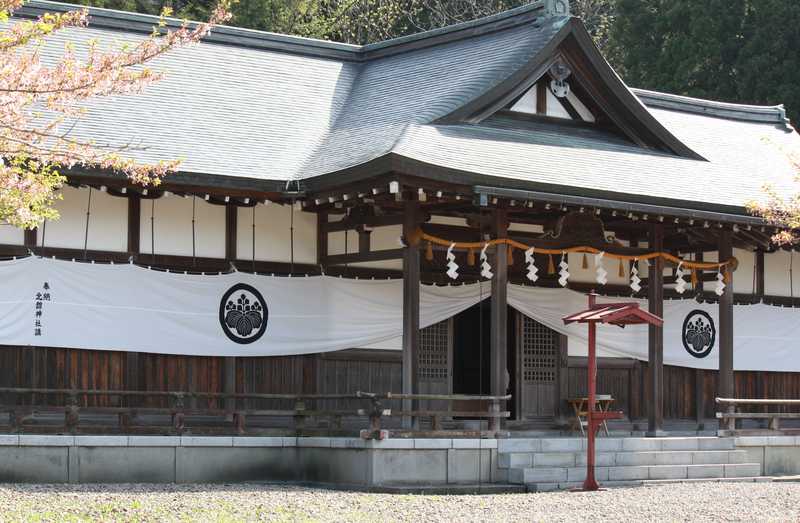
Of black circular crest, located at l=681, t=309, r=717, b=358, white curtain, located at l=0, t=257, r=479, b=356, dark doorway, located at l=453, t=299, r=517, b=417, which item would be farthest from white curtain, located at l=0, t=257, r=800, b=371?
dark doorway, located at l=453, t=299, r=517, b=417

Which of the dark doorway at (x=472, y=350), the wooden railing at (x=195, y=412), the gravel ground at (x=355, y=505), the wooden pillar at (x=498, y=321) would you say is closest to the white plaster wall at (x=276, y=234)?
the wooden railing at (x=195, y=412)

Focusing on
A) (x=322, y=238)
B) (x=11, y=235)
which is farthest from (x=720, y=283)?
(x=11, y=235)

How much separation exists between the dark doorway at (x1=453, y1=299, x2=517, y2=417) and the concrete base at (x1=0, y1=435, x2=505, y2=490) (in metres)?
4.48

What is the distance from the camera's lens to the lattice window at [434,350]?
1923cm

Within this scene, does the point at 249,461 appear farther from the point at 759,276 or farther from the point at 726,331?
the point at 759,276

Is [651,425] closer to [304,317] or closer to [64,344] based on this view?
[304,317]

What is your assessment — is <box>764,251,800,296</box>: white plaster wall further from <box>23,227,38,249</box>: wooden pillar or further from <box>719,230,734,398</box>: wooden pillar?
<box>23,227,38,249</box>: wooden pillar

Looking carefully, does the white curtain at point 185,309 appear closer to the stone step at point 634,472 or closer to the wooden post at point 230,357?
the wooden post at point 230,357

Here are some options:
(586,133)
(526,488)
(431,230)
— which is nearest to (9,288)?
(431,230)

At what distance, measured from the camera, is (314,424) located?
18031 mm

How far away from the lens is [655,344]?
1898cm

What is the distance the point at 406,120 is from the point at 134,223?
404 cm

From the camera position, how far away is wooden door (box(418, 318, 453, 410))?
1919 cm

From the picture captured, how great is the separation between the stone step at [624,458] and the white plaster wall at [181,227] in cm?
484
